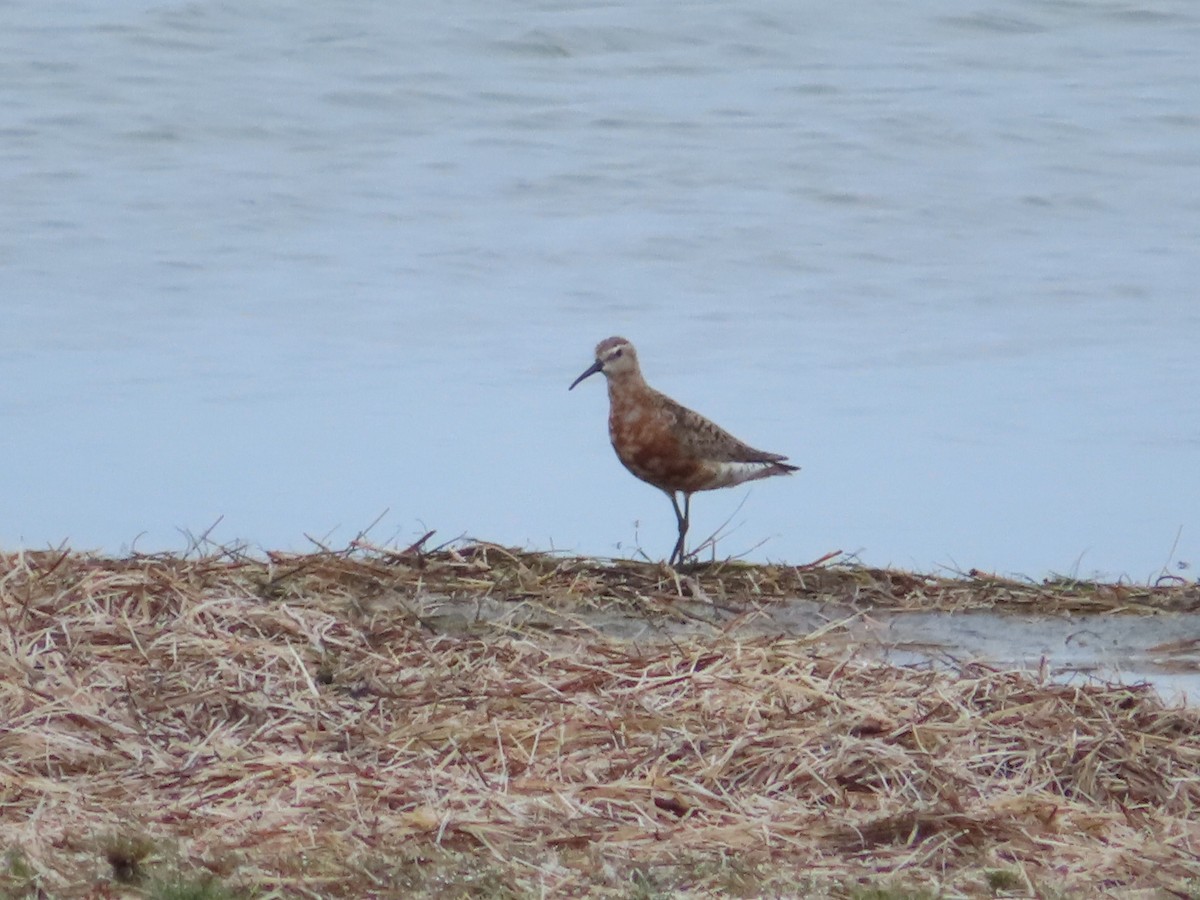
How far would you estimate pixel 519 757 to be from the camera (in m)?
4.59

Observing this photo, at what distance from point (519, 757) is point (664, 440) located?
117 inches

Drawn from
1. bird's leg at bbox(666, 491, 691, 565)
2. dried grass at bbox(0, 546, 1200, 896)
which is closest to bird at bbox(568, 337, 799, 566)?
bird's leg at bbox(666, 491, 691, 565)

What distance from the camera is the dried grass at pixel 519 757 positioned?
13.0ft

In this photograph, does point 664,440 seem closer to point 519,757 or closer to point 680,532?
point 680,532

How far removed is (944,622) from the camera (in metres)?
6.37

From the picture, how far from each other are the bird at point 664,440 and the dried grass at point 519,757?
155cm

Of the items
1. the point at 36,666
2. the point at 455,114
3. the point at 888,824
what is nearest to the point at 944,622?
the point at 888,824

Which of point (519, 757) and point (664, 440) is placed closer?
point (519, 757)

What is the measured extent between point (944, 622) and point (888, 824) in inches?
89.1

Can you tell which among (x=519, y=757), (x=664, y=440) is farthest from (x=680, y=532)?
(x=519, y=757)

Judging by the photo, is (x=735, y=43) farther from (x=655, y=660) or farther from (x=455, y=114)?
(x=655, y=660)

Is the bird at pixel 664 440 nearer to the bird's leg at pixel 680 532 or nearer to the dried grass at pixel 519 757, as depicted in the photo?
the bird's leg at pixel 680 532

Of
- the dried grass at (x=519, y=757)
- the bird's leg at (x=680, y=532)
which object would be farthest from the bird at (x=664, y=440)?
the dried grass at (x=519, y=757)

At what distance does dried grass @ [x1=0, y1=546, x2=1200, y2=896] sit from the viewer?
3.97m
